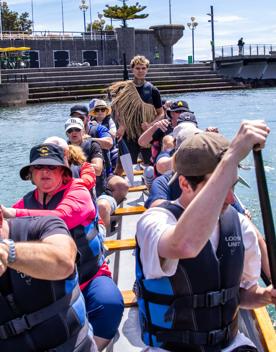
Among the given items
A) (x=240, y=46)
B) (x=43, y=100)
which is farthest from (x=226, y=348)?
(x=240, y=46)

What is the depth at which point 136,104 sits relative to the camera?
18.6 ft

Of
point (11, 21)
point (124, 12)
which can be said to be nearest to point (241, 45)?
point (124, 12)

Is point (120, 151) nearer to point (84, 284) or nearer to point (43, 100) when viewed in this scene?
point (84, 284)

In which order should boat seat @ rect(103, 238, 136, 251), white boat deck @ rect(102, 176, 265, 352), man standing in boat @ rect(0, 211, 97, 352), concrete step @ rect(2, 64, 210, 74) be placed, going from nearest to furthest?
man standing in boat @ rect(0, 211, 97, 352) → white boat deck @ rect(102, 176, 265, 352) → boat seat @ rect(103, 238, 136, 251) → concrete step @ rect(2, 64, 210, 74)

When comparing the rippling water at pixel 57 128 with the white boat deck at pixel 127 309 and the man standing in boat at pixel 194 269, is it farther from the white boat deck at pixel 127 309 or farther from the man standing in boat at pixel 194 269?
the man standing in boat at pixel 194 269

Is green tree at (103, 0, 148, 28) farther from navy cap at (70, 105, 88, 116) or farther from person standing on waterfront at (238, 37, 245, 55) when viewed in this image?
navy cap at (70, 105, 88, 116)

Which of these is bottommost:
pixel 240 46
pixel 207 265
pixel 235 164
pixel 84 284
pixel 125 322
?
pixel 125 322

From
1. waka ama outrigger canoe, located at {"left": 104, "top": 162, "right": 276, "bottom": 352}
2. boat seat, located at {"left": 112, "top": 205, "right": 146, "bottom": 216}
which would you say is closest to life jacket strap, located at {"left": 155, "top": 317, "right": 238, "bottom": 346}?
waka ama outrigger canoe, located at {"left": 104, "top": 162, "right": 276, "bottom": 352}

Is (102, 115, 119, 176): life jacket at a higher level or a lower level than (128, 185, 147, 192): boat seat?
higher

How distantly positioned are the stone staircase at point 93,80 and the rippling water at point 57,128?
161cm

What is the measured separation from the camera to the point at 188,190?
67.2 inches

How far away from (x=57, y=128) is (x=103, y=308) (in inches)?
575

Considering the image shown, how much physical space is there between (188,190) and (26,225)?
549 mm

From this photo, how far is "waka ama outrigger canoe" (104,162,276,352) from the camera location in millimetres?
2488
